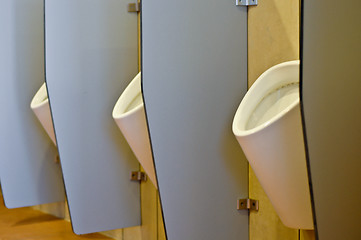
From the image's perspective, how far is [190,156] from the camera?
2.40 m

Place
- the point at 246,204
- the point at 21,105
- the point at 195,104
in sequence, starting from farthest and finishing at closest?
the point at 21,105, the point at 246,204, the point at 195,104

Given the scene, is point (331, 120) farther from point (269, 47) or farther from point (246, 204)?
point (246, 204)

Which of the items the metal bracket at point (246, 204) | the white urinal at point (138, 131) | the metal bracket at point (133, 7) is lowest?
the metal bracket at point (246, 204)

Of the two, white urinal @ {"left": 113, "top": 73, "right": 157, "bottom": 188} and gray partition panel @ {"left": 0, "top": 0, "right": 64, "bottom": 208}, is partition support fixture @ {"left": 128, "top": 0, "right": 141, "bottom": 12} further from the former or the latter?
gray partition panel @ {"left": 0, "top": 0, "right": 64, "bottom": 208}

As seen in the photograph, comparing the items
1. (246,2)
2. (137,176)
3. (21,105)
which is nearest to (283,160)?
(246,2)

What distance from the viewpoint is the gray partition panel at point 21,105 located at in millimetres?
3818

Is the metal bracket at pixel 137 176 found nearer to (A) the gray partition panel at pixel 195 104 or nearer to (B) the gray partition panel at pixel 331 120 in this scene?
(A) the gray partition panel at pixel 195 104

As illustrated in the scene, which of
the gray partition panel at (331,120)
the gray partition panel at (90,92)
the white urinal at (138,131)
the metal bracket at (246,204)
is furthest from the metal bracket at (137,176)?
the gray partition panel at (331,120)

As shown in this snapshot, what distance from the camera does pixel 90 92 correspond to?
3.11 m

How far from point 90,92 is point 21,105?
3.20 feet

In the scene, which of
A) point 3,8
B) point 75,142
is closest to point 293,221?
point 75,142

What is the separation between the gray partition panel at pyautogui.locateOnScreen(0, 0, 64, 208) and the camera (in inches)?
150

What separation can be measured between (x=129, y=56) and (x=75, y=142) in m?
0.59

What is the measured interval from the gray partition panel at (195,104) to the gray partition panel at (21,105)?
1.79 metres
